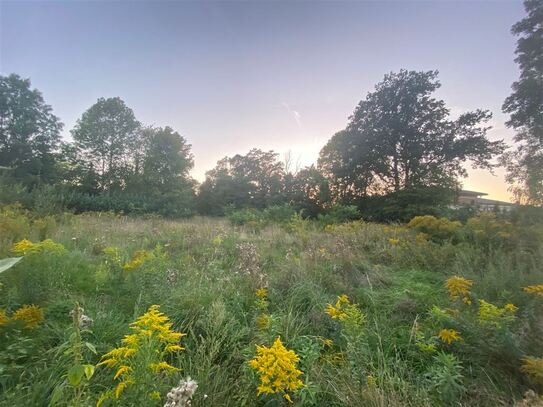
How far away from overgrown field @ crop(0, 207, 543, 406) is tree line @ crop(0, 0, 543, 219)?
7.92m

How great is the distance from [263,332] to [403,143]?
20.0 meters

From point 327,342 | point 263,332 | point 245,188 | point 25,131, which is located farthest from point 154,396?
point 25,131

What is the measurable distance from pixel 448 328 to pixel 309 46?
635 centimetres

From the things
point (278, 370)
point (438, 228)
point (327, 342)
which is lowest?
point (327, 342)

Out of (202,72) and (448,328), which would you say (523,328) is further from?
(202,72)

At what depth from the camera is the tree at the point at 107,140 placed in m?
24.2

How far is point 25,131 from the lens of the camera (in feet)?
73.7

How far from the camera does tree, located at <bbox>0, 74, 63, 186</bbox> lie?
2123 centimetres

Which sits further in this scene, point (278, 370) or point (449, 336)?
point (449, 336)

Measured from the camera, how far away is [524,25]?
537 inches

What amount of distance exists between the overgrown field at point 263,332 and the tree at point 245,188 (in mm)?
15343

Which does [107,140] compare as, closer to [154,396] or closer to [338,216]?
[338,216]

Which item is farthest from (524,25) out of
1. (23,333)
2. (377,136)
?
(23,333)

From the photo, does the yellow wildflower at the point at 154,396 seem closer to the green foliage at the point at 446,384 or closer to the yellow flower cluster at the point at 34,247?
the green foliage at the point at 446,384
